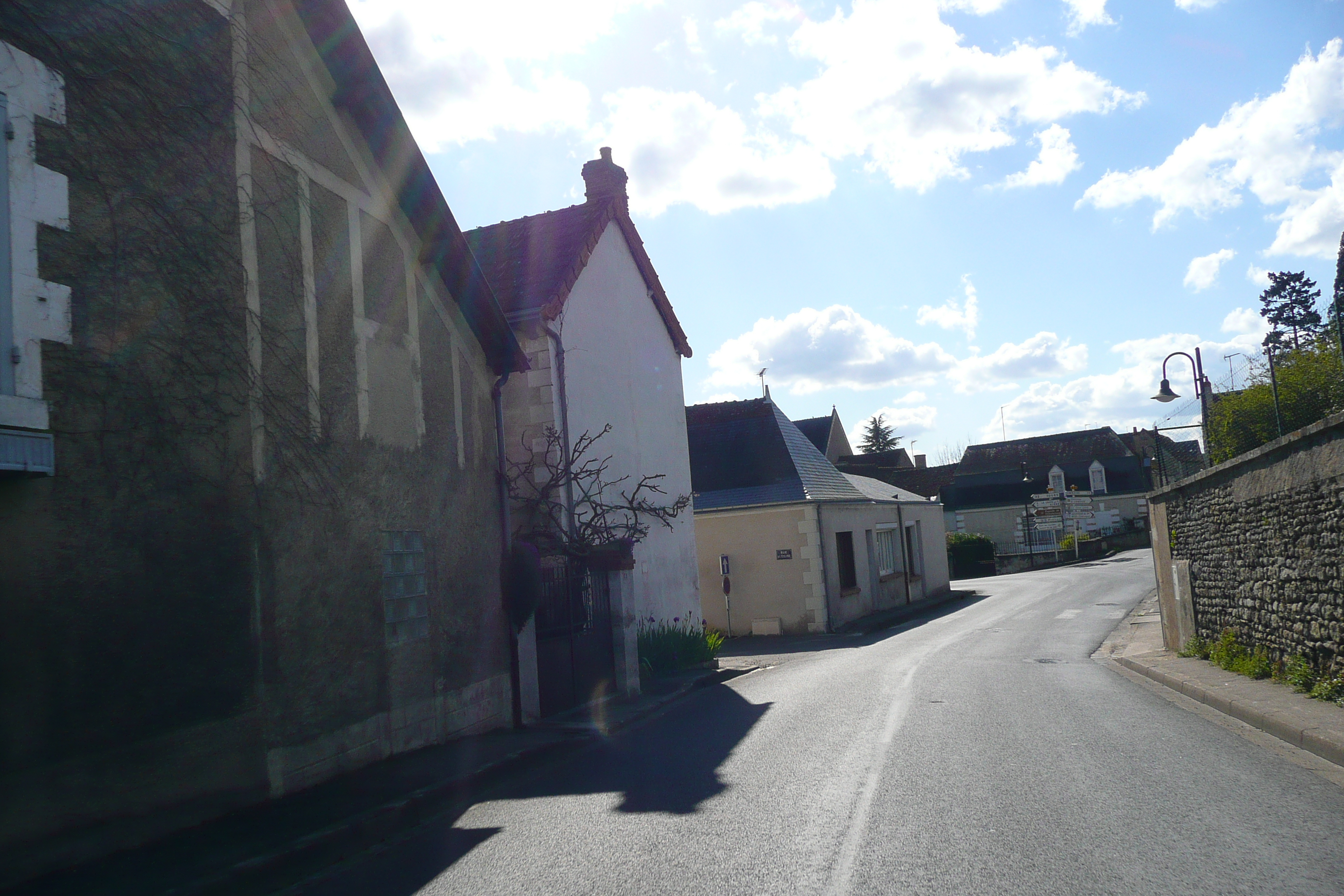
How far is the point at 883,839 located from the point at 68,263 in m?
5.90

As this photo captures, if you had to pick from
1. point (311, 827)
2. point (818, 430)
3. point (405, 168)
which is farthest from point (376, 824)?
point (818, 430)

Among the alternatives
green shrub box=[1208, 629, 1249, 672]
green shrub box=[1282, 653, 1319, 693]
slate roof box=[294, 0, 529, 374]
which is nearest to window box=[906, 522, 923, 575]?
green shrub box=[1208, 629, 1249, 672]

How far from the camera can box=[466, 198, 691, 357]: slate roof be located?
14.8m

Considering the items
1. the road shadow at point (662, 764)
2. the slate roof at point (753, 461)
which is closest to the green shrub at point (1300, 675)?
the road shadow at point (662, 764)

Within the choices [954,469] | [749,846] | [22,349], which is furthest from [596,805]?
[954,469]

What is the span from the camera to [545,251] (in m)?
16.0

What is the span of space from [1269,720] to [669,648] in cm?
936

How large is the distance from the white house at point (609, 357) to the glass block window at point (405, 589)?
2.91m

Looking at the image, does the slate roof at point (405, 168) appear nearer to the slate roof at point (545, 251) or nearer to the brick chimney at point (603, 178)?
the slate roof at point (545, 251)

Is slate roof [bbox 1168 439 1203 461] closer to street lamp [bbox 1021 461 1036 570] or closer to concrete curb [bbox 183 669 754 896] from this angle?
street lamp [bbox 1021 461 1036 570]

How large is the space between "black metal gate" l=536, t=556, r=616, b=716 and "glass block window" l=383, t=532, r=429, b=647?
2.25 meters

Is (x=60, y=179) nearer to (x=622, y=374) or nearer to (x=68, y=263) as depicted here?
(x=68, y=263)

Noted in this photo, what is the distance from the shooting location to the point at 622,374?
17.3m

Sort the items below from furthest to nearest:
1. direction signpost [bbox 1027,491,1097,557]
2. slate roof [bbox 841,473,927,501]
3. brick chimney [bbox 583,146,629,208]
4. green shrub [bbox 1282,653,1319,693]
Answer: direction signpost [bbox 1027,491,1097,557] < slate roof [bbox 841,473,927,501] < brick chimney [bbox 583,146,629,208] < green shrub [bbox 1282,653,1319,693]
